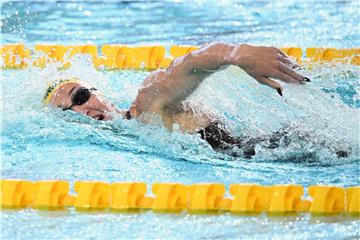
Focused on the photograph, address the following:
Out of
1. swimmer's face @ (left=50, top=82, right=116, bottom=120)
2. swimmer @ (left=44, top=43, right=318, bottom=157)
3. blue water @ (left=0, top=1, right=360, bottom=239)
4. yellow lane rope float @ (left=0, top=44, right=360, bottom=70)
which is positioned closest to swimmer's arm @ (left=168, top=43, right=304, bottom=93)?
swimmer @ (left=44, top=43, right=318, bottom=157)

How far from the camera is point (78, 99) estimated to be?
3830 millimetres

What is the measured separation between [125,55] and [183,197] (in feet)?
5.42

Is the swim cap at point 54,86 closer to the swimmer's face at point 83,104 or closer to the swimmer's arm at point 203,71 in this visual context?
the swimmer's face at point 83,104

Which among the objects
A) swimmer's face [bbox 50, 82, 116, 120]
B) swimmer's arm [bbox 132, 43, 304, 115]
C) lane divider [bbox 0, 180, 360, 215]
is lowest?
A: lane divider [bbox 0, 180, 360, 215]

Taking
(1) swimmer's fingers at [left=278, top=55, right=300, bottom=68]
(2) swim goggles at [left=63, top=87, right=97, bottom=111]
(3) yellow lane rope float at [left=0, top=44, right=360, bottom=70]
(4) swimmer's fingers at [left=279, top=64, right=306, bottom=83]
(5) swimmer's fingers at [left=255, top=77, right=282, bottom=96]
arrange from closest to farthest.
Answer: (5) swimmer's fingers at [left=255, top=77, right=282, bottom=96]
(4) swimmer's fingers at [left=279, top=64, right=306, bottom=83]
(1) swimmer's fingers at [left=278, top=55, right=300, bottom=68]
(2) swim goggles at [left=63, top=87, right=97, bottom=111]
(3) yellow lane rope float at [left=0, top=44, right=360, bottom=70]

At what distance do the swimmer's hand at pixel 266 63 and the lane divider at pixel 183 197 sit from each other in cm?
43

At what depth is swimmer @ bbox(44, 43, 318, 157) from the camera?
329 centimetres

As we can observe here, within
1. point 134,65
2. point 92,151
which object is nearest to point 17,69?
point 134,65

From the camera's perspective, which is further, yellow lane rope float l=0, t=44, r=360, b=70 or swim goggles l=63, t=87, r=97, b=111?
Result: yellow lane rope float l=0, t=44, r=360, b=70

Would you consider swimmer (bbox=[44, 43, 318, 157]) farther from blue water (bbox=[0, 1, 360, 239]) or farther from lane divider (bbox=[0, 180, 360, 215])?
lane divider (bbox=[0, 180, 360, 215])

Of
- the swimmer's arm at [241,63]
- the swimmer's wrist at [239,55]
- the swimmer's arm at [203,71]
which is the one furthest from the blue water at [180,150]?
the swimmer's wrist at [239,55]

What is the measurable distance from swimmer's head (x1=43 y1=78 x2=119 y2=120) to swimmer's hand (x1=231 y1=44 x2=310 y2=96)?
2.43 feet

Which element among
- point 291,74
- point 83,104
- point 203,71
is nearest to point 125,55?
point 83,104

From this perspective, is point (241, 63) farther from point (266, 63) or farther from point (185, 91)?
point (185, 91)
